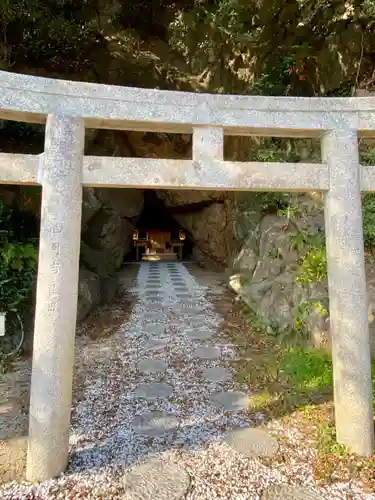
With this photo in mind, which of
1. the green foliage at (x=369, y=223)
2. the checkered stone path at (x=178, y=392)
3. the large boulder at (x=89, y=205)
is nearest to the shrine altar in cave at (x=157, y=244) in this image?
the large boulder at (x=89, y=205)

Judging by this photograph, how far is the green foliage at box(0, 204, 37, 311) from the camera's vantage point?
568cm

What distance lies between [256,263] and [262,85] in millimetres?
4795

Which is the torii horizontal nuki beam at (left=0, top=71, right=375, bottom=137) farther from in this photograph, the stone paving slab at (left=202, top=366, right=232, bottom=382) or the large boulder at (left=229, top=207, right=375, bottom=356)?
the stone paving slab at (left=202, top=366, right=232, bottom=382)

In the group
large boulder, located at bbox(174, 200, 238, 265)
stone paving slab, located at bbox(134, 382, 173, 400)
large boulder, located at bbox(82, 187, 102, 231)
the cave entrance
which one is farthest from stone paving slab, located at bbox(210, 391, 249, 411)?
the cave entrance

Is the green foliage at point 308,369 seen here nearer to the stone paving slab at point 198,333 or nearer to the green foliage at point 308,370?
the green foliage at point 308,370

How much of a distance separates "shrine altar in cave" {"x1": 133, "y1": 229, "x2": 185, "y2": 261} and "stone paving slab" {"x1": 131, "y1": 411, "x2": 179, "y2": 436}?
772 inches

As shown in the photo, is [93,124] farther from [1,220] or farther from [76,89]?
[1,220]

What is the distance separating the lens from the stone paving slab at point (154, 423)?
359 cm

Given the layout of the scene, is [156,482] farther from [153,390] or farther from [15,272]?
[15,272]

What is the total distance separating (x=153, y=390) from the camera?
4598mm

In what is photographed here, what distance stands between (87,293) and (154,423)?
4.94m

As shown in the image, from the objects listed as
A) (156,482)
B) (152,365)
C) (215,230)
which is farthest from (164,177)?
(215,230)

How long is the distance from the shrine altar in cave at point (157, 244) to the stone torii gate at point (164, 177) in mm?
20296

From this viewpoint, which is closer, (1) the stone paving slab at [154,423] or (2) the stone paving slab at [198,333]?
(1) the stone paving slab at [154,423]
